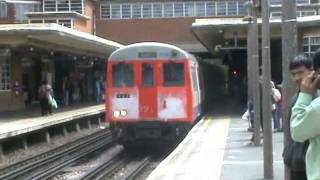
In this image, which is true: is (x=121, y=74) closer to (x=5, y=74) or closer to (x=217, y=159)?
(x=217, y=159)

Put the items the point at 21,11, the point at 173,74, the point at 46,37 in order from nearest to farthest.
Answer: the point at 173,74 → the point at 46,37 → the point at 21,11

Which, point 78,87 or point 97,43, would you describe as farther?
point 78,87

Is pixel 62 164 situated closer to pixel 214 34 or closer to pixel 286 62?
pixel 286 62

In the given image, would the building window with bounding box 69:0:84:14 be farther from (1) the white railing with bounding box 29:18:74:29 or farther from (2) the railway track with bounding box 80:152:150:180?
(2) the railway track with bounding box 80:152:150:180

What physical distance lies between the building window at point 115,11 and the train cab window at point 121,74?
121 ft

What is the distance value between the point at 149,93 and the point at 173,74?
0.79 meters

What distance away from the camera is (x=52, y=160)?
59.6 ft

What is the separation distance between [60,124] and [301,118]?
21015 mm

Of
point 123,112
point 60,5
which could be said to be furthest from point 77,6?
point 123,112

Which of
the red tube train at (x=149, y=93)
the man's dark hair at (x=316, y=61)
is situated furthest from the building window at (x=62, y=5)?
the man's dark hair at (x=316, y=61)

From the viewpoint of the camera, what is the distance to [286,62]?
6.06 meters

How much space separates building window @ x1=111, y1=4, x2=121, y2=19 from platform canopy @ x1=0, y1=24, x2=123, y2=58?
62.4ft

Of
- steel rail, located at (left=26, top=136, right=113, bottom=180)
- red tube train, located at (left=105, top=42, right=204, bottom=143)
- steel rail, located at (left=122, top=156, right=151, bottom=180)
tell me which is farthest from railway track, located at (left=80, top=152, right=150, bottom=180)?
steel rail, located at (left=26, top=136, right=113, bottom=180)

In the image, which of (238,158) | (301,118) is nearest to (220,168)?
(238,158)
